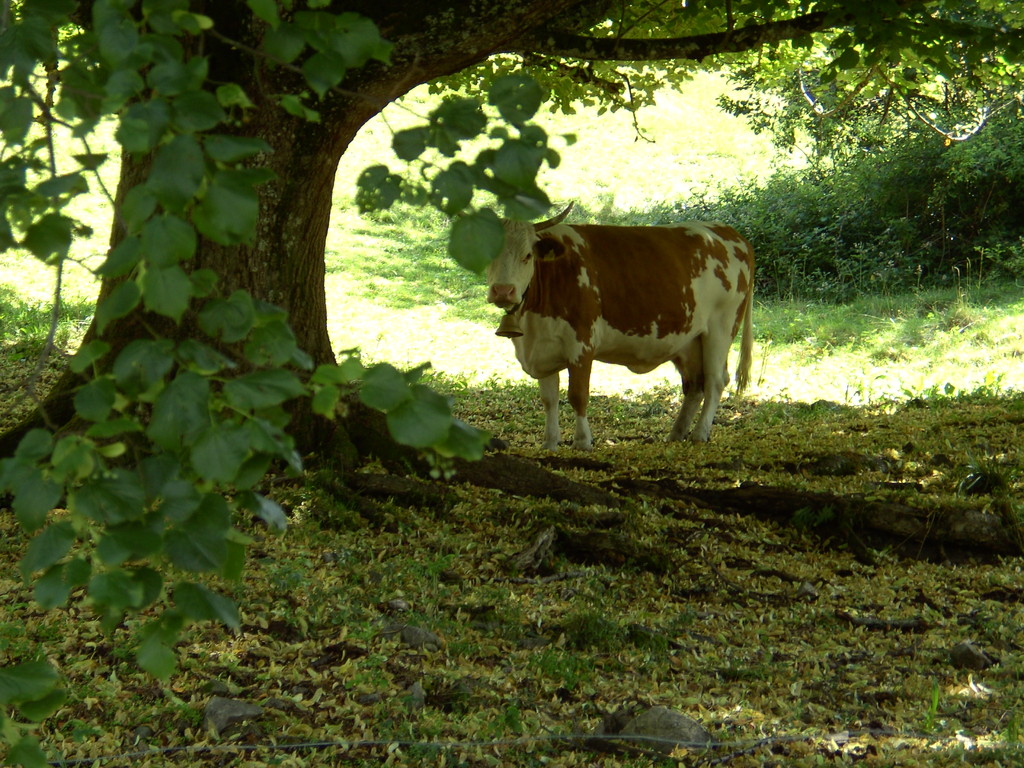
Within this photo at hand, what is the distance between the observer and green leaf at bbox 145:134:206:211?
1.22 metres

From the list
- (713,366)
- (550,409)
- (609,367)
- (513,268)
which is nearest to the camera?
(513,268)

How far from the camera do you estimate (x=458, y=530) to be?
16.0ft

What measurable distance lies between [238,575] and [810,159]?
17540mm

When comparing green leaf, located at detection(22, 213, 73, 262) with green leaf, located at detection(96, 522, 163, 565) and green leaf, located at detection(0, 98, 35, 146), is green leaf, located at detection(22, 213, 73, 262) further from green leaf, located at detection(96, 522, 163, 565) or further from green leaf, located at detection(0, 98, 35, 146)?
green leaf, located at detection(96, 522, 163, 565)

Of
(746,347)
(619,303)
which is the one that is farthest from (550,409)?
(746,347)

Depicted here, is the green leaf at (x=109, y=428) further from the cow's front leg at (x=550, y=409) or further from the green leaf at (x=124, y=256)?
the cow's front leg at (x=550, y=409)

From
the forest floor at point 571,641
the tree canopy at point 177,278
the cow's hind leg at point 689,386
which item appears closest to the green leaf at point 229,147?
the tree canopy at point 177,278

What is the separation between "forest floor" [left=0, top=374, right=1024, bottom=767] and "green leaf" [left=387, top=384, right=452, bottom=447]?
1.81 meters

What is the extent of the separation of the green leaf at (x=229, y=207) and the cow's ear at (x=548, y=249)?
5.96 meters

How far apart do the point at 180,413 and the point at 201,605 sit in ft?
0.86

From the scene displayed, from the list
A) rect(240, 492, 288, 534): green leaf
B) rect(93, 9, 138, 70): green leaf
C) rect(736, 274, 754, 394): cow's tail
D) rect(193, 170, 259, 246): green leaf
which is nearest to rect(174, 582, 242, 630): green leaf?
rect(240, 492, 288, 534): green leaf

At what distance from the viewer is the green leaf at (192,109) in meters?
1.25

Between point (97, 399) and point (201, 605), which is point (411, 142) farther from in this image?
point (201, 605)

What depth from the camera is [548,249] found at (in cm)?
725
